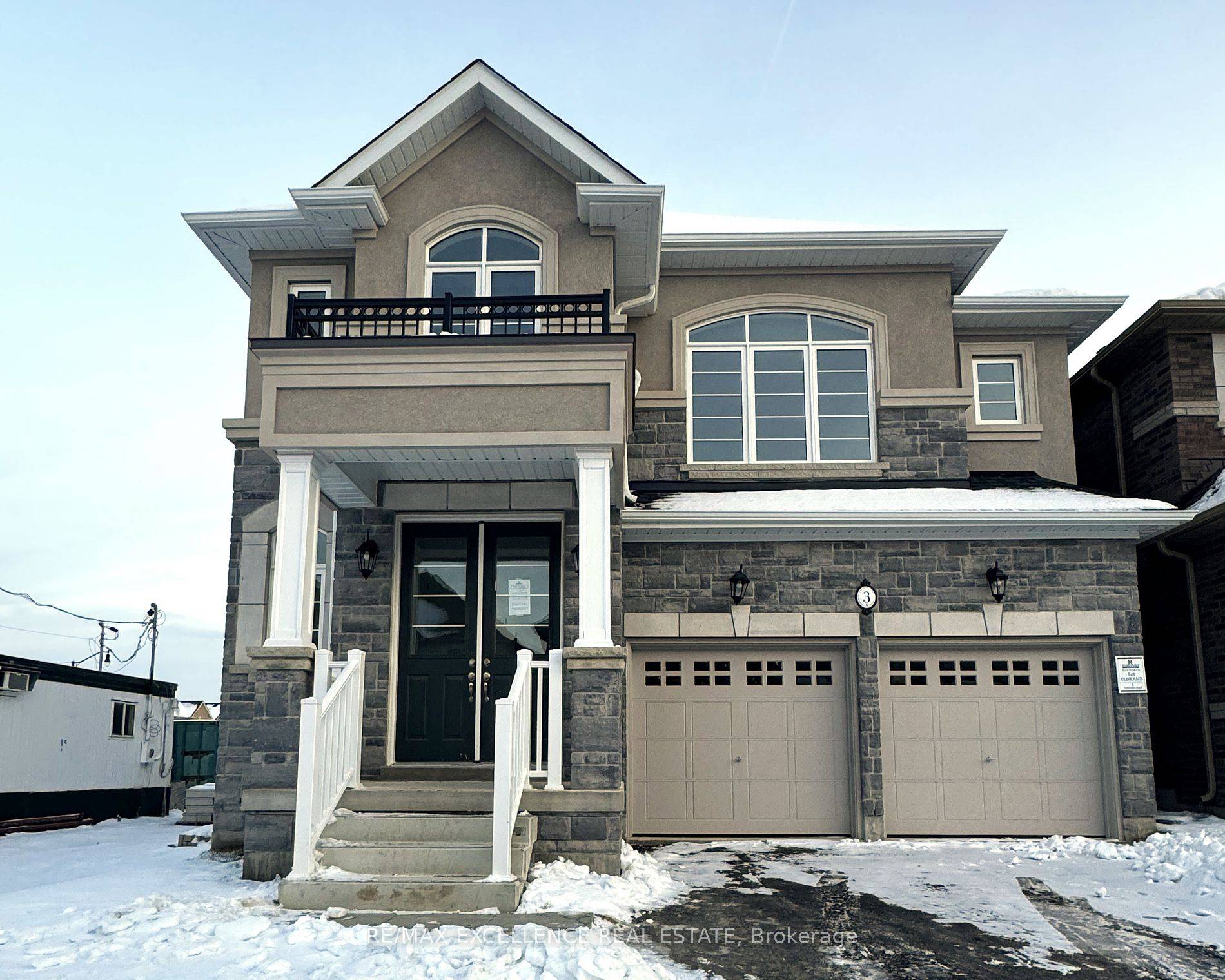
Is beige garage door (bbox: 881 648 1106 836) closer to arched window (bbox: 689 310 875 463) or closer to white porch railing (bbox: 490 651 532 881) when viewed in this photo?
arched window (bbox: 689 310 875 463)

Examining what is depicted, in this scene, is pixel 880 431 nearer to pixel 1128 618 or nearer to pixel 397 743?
pixel 1128 618

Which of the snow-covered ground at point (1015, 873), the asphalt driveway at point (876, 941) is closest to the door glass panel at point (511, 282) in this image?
the snow-covered ground at point (1015, 873)

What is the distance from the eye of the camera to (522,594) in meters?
10.0

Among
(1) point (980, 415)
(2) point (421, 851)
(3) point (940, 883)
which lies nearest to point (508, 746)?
(2) point (421, 851)

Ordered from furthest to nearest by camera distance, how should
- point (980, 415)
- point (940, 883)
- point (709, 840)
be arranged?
point (980, 415), point (709, 840), point (940, 883)

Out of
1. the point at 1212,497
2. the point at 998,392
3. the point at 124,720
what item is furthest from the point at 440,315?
the point at 124,720

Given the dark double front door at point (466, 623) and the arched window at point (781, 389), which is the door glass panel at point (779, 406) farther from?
the dark double front door at point (466, 623)

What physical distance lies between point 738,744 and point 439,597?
3430mm

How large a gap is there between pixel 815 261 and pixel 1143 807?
6.67m

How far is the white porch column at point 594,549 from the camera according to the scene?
26.8 ft

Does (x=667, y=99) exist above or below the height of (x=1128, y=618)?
above

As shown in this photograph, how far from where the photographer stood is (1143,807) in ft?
33.2

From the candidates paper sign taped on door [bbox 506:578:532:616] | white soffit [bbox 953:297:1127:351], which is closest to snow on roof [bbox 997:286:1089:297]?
white soffit [bbox 953:297:1127:351]

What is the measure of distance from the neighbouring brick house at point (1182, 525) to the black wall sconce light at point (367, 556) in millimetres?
→ 8552
